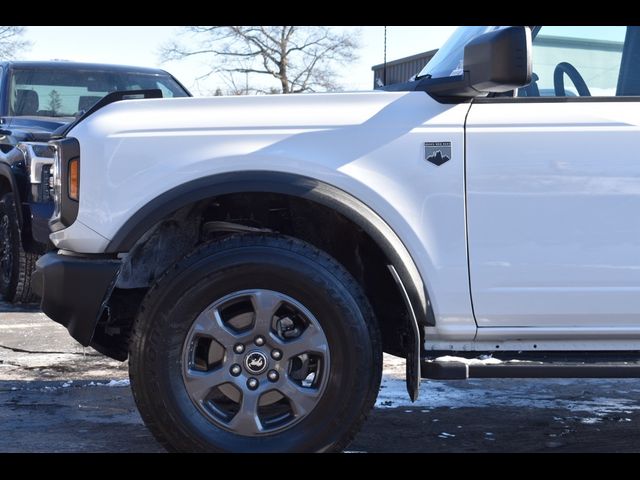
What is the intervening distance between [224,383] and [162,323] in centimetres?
33

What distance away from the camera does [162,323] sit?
3.61 m

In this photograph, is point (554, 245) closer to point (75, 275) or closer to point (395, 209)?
point (395, 209)

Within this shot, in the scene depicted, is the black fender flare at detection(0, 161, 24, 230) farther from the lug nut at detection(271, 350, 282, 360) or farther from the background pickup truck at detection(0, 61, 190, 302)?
the lug nut at detection(271, 350, 282, 360)

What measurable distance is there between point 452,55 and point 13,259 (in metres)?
4.96

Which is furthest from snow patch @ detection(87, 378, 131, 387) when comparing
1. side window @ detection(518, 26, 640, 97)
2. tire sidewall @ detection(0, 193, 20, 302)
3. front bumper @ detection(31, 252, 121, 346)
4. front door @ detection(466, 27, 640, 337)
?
side window @ detection(518, 26, 640, 97)

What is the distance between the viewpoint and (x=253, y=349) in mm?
3666

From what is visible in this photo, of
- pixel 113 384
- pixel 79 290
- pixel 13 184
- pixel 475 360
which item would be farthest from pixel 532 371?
pixel 13 184

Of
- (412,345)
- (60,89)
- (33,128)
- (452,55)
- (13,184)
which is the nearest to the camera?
(412,345)

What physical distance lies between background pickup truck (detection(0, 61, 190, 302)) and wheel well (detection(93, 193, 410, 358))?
3191 mm

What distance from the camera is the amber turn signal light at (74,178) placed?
12.5 ft

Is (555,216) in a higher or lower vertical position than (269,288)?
higher

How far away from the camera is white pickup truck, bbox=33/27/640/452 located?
3.62 metres

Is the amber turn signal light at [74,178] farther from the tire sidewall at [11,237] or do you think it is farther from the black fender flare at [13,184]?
the tire sidewall at [11,237]

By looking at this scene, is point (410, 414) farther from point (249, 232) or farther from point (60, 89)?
point (60, 89)
